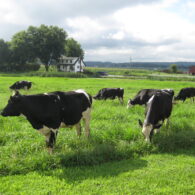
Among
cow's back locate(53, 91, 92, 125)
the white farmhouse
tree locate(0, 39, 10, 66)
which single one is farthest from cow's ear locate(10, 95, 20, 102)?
the white farmhouse

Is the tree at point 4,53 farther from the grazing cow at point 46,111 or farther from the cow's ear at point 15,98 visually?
the cow's ear at point 15,98

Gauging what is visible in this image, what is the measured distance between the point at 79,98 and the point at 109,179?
10.3 ft

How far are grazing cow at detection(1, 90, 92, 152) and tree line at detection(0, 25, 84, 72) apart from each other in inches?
2622

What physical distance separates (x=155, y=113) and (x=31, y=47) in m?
68.5

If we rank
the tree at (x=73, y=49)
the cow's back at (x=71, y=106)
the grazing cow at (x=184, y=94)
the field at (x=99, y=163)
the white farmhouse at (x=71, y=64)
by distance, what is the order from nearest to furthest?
the field at (x=99, y=163) < the cow's back at (x=71, y=106) < the grazing cow at (x=184, y=94) < the white farmhouse at (x=71, y=64) < the tree at (x=73, y=49)

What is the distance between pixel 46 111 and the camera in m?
6.34

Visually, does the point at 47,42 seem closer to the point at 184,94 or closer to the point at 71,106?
the point at 184,94

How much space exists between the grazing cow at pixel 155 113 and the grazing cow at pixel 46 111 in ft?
7.42

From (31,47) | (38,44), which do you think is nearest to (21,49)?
(31,47)

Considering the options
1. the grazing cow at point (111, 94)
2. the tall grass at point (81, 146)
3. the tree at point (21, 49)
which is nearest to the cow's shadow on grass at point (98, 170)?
the tall grass at point (81, 146)

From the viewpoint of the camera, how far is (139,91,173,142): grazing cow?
7.30 meters

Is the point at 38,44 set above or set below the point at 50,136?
above

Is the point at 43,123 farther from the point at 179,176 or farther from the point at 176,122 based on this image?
the point at 176,122

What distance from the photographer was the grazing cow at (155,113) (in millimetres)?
7297
